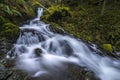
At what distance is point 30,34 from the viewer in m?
9.08

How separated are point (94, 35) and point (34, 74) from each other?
5.75m

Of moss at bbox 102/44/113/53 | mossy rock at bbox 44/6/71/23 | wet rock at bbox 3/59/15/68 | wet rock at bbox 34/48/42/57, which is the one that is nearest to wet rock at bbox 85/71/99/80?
wet rock at bbox 34/48/42/57

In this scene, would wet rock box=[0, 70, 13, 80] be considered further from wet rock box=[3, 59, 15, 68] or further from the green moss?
the green moss

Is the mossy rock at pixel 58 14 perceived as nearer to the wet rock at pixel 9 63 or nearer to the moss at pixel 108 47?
the moss at pixel 108 47

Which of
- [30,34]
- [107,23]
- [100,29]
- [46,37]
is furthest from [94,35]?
[30,34]

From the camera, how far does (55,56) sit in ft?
25.2

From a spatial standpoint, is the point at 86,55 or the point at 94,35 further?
the point at 94,35

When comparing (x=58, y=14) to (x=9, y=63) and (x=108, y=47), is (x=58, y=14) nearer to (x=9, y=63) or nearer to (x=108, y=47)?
(x=108, y=47)

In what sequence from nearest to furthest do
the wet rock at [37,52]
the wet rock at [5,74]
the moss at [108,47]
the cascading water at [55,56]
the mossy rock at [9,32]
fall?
the wet rock at [5,74] → the cascading water at [55,56] → the wet rock at [37,52] → the mossy rock at [9,32] → the moss at [108,47]

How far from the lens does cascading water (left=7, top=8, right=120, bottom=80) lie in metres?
6.47

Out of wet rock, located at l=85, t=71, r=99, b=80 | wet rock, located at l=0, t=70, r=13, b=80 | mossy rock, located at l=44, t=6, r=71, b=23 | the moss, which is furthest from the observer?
mossy rock, located at l=44, t=6, r=71, b=23

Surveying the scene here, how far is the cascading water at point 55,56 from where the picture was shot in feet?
21.2

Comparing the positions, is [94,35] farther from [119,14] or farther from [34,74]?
[34,74]

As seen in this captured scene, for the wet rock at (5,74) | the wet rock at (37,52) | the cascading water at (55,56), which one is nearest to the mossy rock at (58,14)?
the cascading water at (55,56)
